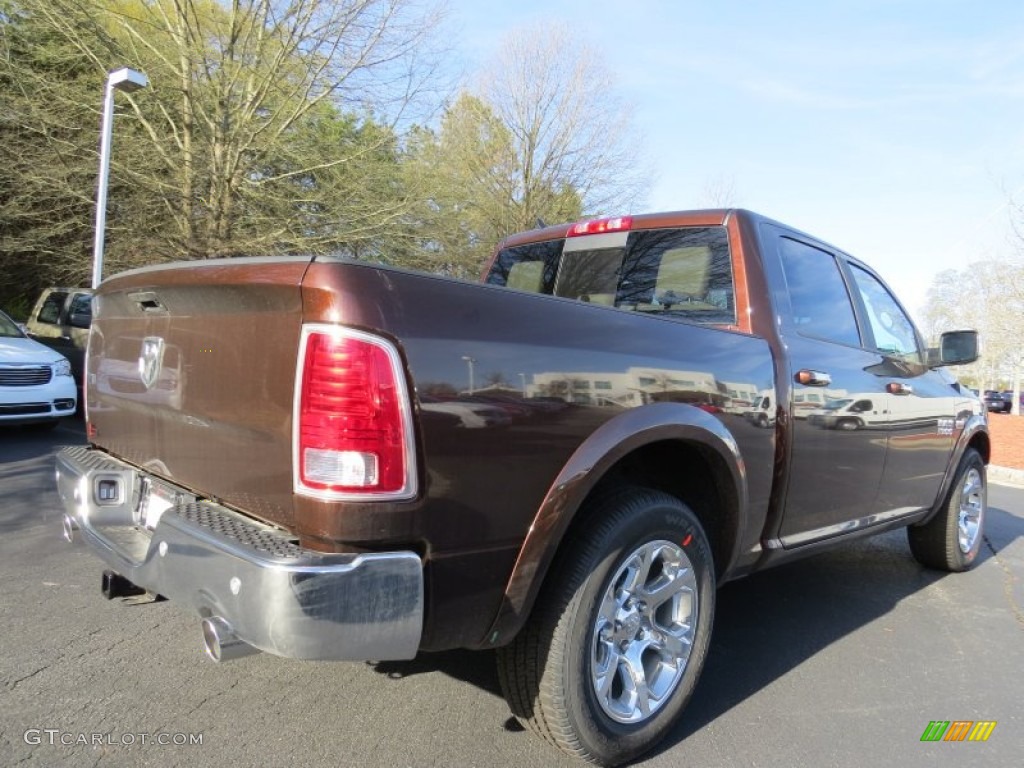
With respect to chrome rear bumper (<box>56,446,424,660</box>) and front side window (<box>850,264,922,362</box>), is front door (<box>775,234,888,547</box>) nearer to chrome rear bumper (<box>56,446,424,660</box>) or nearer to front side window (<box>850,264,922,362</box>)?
front side window (<box>850,264,922,362</box>)

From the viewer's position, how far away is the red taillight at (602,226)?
11.8 ft

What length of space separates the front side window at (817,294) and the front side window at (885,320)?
28cm

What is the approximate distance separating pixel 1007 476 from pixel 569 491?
11.8 metres

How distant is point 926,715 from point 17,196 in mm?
16317

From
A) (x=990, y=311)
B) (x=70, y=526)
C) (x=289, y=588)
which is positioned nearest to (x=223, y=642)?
(x=289, y=588)

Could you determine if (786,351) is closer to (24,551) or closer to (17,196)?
(24,551)

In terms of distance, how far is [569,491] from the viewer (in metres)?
2.08

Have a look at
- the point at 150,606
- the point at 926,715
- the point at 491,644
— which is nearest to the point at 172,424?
the point at 491,644

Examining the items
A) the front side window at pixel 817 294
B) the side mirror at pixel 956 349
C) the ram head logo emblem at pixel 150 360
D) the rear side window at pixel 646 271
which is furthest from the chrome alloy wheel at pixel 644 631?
the side mirror at pixel 956 349

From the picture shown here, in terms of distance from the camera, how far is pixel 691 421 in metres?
2.46

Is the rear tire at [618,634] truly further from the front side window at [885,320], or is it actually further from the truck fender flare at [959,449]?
the truck fender flare at [959,449]

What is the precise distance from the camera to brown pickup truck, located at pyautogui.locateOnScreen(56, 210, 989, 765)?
1749 mm

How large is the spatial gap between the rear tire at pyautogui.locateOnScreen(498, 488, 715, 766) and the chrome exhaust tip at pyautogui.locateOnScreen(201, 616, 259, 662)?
79cm

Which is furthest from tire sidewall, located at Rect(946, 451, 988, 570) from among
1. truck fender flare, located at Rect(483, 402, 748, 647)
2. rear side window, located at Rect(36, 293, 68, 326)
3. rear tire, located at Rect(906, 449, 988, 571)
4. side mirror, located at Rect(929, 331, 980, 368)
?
rear side window, located at Rect(36, 293, 68, 326)
